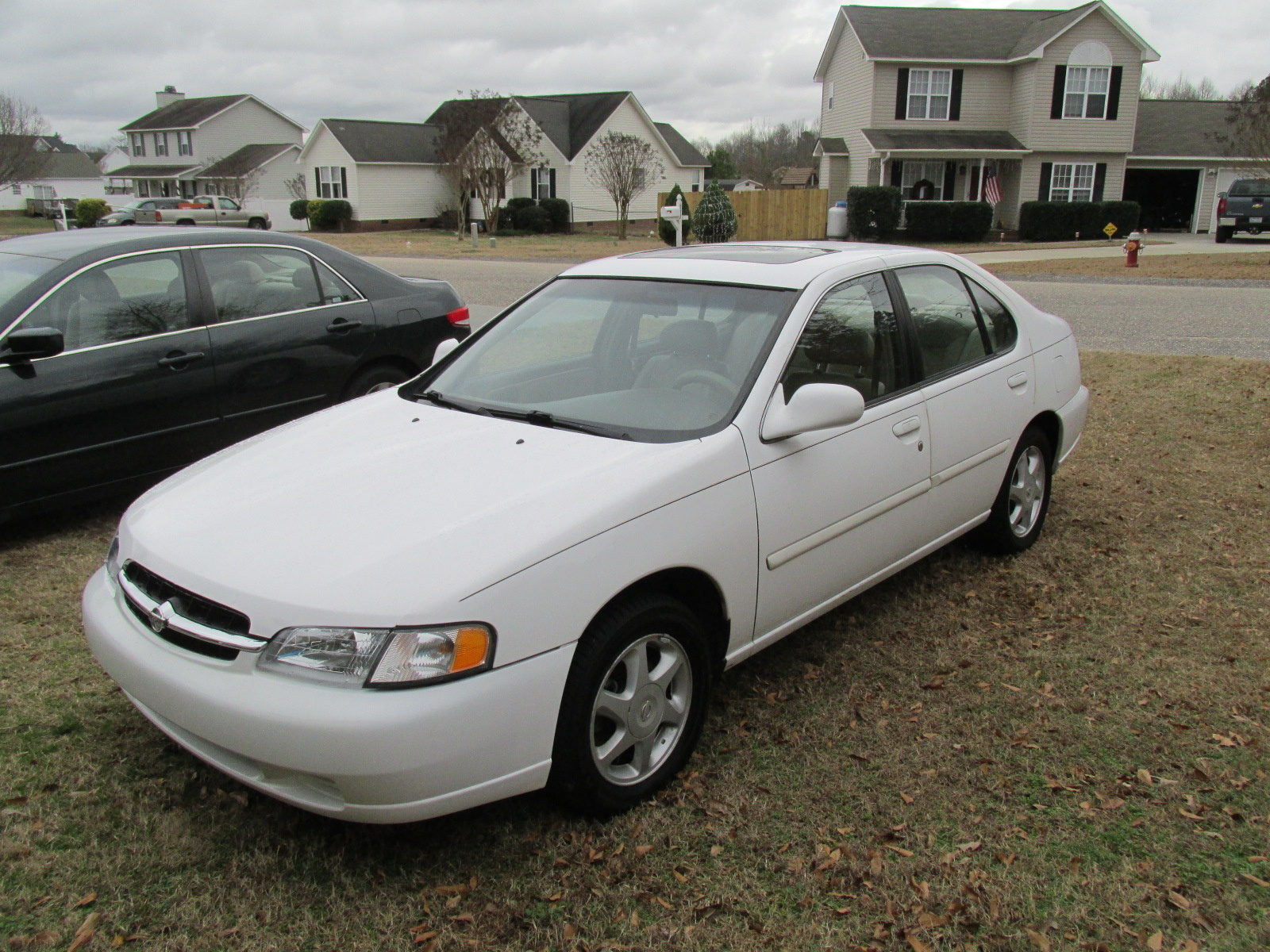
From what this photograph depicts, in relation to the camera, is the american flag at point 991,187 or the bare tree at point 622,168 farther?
the bare tree at point 622,168

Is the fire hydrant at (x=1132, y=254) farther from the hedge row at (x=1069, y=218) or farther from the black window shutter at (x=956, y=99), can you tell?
the black window shutter at (x=956, y=99)

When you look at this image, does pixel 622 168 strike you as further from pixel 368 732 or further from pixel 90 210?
pixel 368 732

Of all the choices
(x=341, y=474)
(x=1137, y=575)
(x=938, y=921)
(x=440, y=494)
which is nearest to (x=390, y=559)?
(x=440, y=494)

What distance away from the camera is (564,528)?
2.79m

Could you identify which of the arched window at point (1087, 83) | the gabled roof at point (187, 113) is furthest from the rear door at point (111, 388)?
the gabled roof at point (187, 113)

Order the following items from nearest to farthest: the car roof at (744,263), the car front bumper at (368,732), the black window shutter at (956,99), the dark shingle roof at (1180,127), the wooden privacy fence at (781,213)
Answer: the car front bumper at (368,732), the car roof at (744,263), the wooden privacy fence at (781,213), the black window shutter at (956,99), the dark shingle roof at (1180,127)

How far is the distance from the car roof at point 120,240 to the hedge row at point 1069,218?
106ft

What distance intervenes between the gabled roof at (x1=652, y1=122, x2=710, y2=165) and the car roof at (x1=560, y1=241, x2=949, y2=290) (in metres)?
49.6

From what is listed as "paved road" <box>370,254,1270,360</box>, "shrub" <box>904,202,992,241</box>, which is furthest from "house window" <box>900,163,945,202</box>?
"paved road" <box>370,254,1270,360</box>

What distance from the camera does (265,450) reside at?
12.0 ft

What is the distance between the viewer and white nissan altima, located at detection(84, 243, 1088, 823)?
2.58 metres

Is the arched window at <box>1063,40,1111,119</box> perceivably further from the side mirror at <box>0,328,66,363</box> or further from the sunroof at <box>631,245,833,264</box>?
the side mirror at <box>0,328,66,363</box>

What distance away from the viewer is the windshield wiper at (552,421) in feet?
11.1

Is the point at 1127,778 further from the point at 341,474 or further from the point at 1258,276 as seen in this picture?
the point at 1258,276
